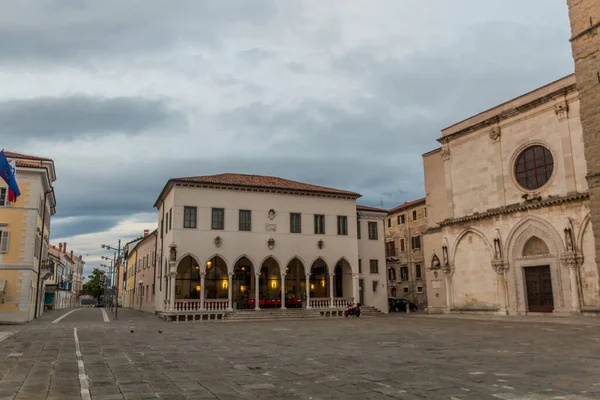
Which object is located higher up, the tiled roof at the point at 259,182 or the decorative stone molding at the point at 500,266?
the tiled roof at the point at 259,182

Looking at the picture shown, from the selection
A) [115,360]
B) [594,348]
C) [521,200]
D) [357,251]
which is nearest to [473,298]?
[521,200]

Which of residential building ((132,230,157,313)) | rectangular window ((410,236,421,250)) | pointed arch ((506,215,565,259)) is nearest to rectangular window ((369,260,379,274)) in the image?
pointed arch ((506,215,565,259))

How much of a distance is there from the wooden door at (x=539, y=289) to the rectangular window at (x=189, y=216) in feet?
74.7

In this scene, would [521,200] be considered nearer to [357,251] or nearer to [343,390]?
[357,251]

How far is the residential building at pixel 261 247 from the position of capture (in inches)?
1372

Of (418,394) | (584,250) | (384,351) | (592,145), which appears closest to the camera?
(418,394)

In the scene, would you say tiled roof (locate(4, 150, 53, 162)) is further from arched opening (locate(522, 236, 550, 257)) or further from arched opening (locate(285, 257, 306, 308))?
arched opening (locate(522, 236, 550, 257))

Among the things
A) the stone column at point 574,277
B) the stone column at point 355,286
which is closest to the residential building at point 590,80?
the stone column at point 574,277

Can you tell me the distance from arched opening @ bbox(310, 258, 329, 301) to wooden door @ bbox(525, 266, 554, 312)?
52.7ft

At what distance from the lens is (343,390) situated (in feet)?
26.5

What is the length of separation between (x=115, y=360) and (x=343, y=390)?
22.1 ft

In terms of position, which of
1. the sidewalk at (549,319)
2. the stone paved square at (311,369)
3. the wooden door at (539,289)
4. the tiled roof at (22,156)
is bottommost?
→ the sidewalk at (549,319)

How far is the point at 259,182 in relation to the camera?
38719mm

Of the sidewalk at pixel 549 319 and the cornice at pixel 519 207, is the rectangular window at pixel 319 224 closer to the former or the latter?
the cornice at pixel 519 207
